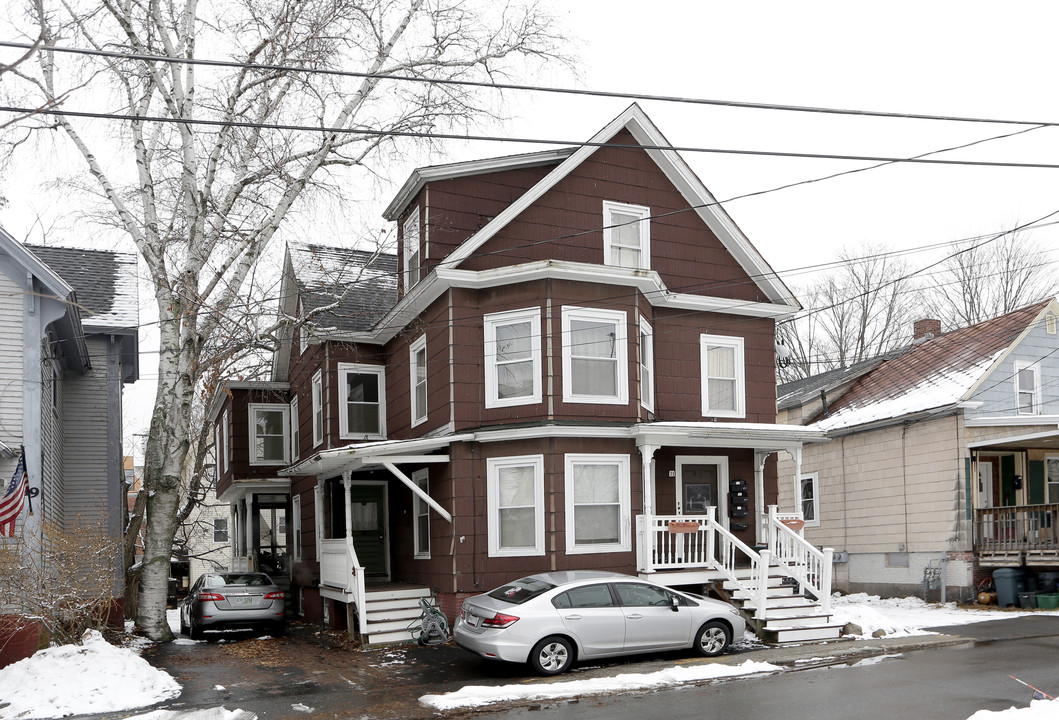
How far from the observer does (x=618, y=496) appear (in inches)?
666

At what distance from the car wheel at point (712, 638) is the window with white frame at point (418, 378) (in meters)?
7.44

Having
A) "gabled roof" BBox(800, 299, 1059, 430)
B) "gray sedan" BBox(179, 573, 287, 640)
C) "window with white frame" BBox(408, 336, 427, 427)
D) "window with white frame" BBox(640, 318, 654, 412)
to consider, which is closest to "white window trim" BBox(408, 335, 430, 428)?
"window with white frame" BBox(408, 336, 427, 427)

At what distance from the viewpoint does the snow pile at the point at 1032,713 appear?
27.7ft

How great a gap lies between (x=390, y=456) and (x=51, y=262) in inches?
420

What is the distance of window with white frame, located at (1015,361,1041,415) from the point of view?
22.9 m

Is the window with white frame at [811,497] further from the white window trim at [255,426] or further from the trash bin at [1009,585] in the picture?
the white window trim at [255,426]

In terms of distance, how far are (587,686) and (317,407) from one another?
12.8 meters

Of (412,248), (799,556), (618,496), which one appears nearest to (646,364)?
(618,496)

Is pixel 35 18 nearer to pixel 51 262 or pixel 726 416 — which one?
pixel 51 262

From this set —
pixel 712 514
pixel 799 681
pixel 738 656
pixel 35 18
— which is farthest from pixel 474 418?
pixel 35 18

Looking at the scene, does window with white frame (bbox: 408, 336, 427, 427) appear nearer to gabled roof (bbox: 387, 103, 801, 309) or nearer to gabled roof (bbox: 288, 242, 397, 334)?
gabled roof (bbox: 288, 242, 397, 334)

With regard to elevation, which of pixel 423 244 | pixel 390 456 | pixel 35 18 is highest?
pixel 35 18

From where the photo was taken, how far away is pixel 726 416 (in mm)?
19516

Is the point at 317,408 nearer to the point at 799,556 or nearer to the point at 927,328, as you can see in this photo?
the point at 799,556
